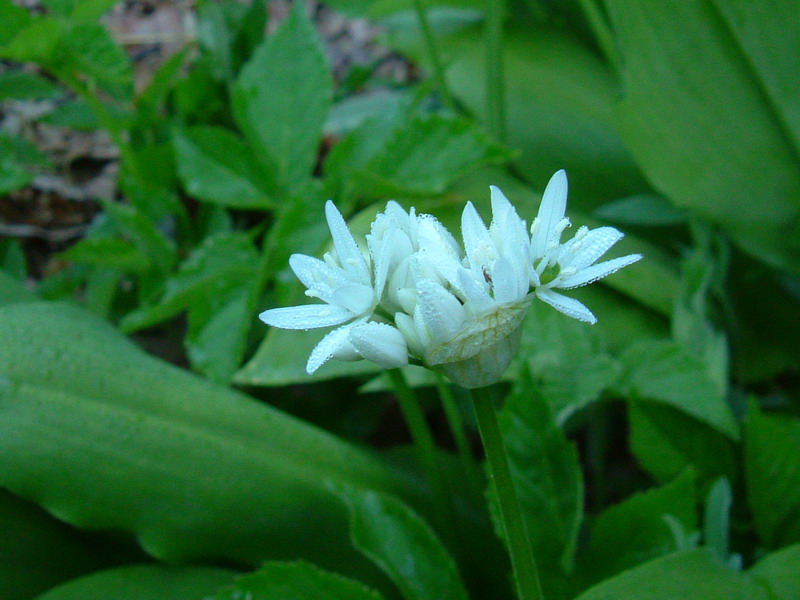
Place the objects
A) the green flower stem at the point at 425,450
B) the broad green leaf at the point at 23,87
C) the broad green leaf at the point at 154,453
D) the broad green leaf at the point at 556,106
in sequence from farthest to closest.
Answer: the broad green leaf at the point at 556,106 → the broad green leaf at the point at 23,87 → the green flower stem at the point at 425,450 → the broad green leaf at the point at 154,453

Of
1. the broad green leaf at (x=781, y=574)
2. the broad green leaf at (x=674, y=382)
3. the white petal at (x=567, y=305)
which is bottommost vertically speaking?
the broad green leaf at (x=781, y=574)

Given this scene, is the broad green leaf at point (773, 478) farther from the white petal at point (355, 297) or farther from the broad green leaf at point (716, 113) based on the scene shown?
the white petal at point (355, 297)

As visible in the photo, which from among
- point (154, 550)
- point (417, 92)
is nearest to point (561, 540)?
point (154, 550)

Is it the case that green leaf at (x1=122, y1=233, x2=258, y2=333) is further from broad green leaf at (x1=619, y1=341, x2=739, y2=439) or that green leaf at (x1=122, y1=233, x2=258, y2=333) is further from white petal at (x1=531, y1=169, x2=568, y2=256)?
white petal at (x1=531, y1=169, x2=568, y2=256)

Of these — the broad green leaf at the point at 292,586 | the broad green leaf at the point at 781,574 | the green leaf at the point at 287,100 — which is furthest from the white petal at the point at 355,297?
the green leaf at the point at 287,100

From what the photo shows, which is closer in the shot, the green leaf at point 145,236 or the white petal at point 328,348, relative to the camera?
the white petal at point 328,348

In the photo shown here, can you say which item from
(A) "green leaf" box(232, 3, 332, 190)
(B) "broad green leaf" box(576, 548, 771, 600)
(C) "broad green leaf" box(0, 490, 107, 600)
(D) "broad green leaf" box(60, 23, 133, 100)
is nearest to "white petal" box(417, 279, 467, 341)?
(B) "broad green leaf" box(576, 548, 771, 600)
